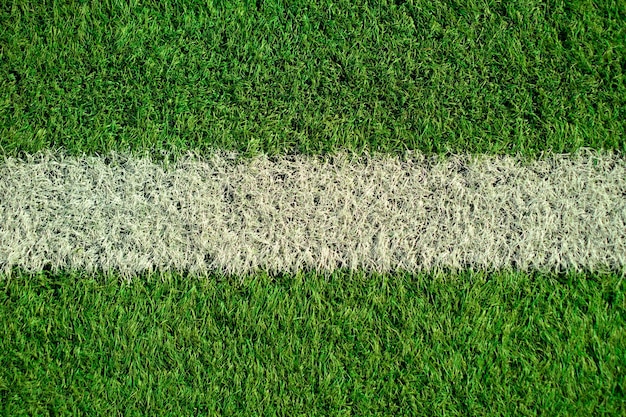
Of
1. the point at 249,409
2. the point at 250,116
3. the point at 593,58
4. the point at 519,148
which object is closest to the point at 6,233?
the point at 250,116

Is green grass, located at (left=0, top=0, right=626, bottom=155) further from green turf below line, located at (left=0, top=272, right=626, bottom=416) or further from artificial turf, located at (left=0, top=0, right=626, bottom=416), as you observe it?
green turf below line, located at (left=0, top=272, right=626, bottom=416)

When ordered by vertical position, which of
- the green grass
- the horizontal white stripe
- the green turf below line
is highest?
the green grass

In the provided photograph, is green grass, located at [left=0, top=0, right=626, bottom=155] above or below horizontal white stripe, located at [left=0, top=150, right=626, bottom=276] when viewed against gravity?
above

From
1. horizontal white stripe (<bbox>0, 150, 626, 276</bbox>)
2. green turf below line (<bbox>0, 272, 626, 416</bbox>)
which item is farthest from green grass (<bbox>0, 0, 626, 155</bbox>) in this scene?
green turf below line (<bbox>0, 272, 626, 416</bbox>)

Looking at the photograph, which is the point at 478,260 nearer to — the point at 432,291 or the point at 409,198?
the point at 432,291

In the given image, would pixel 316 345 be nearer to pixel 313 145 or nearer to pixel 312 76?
pixel 313 145
